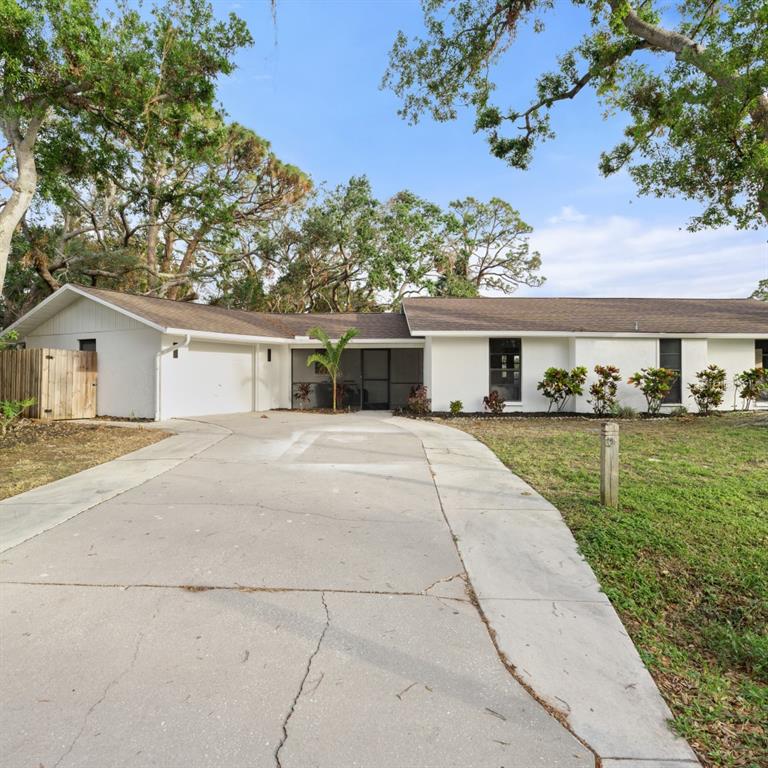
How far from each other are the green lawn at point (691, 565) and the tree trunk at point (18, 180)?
12.1 m

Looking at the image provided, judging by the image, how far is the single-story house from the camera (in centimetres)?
1338

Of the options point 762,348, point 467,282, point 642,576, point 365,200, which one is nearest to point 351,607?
point 642,576

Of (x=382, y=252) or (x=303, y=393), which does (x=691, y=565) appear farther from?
(x=382, y=252)

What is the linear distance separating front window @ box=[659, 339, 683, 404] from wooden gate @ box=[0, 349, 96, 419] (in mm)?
17028

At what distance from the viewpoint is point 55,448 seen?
8.66 metres

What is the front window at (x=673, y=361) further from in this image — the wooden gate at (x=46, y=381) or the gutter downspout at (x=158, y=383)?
the wooden gate at (x=46, y=381)

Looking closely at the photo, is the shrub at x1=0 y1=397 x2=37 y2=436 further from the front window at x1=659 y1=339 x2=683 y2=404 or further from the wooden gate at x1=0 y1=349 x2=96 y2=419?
the front window at x1=659 y1=339 x2=683 y2=404

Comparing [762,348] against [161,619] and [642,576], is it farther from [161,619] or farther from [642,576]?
[161,619]

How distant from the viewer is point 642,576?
11.7ft

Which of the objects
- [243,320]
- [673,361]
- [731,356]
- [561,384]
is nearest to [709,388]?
[673,361]

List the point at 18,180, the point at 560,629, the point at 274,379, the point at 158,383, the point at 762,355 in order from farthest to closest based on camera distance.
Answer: the point at 274,379, the point at 762,355, the point at 158,383, the point at 18,180, the point at 560,629

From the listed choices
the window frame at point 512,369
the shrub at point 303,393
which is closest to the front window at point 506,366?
the window frame at point 512,369

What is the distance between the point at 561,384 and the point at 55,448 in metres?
12.2

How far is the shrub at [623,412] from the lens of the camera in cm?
1372
